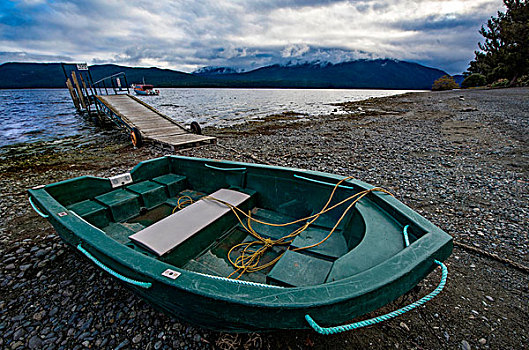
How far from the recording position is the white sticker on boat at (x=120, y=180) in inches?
203

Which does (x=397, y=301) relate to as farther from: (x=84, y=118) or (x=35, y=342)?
(x=84, y=118)

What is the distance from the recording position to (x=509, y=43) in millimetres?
41625

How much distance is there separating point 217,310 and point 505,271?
4.99 meters

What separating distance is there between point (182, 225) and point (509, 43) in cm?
6423

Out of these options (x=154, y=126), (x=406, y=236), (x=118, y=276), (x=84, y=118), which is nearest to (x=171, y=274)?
(x=118, y=276)

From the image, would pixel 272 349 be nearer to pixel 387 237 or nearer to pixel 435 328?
pixel 387 237

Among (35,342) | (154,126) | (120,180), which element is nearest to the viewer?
(35,342)

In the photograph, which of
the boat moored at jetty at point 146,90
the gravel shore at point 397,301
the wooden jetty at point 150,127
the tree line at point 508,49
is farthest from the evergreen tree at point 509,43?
the boat moored at jetty at point 146,90

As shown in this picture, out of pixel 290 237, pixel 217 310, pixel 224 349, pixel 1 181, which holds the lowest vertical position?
pixel 1 181

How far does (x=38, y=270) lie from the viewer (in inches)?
171

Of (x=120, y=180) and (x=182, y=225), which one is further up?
(x=120, y=180)

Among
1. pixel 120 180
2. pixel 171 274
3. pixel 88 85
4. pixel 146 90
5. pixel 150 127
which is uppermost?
pixel 88 85

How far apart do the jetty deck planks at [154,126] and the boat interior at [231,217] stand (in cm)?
689

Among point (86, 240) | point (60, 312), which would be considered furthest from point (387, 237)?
point (60, 312)
